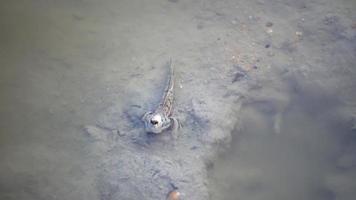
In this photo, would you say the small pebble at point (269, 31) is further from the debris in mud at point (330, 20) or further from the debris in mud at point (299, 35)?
the debris in mud at point (330, 20)

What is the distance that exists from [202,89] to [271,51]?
1.03 meters

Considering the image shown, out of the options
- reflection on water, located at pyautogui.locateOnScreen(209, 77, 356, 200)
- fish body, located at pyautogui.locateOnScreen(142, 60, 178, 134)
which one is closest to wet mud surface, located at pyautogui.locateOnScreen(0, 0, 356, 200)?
reflection on water, located at pyautogui.locateOnScreen(209, 77, 356, 200)

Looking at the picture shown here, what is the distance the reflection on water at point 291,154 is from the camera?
3758 mm

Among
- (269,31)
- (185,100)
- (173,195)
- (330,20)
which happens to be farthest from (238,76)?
(173,195)

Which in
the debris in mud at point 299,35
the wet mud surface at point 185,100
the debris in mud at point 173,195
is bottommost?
the debris in mud at point 173,195

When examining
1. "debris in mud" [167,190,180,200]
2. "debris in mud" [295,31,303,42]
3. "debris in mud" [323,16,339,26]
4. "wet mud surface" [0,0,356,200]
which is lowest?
"debris in mud" [167,190,180,200]

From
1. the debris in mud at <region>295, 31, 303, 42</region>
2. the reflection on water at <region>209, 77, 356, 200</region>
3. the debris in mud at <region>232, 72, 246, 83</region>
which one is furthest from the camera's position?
the debris in mud at <region>295, 31, 303, 42</region>

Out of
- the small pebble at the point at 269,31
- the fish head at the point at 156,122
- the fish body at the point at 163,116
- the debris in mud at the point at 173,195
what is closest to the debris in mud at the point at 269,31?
the small pebble at the point at 269,31

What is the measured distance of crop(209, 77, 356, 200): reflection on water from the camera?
3758 millimetres

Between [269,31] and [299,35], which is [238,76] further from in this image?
[299,35]

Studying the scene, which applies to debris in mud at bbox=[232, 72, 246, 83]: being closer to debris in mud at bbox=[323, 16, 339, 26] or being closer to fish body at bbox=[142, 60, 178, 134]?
fish body at bbox=[142, 60, 178, 134]

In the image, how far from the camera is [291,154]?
3.99 meters

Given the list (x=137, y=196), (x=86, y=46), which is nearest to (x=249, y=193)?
(x=137, y=196)

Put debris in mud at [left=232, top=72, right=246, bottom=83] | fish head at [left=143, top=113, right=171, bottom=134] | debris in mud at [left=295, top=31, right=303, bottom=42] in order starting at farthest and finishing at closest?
1. debris in mud at [left=295, top=31, right=303, bottom=42]
2. debris in mud at [left=232, top=72, right=246, bottom=83]
3. fish head at [left=143, top=113, right=171, bottom=134]
